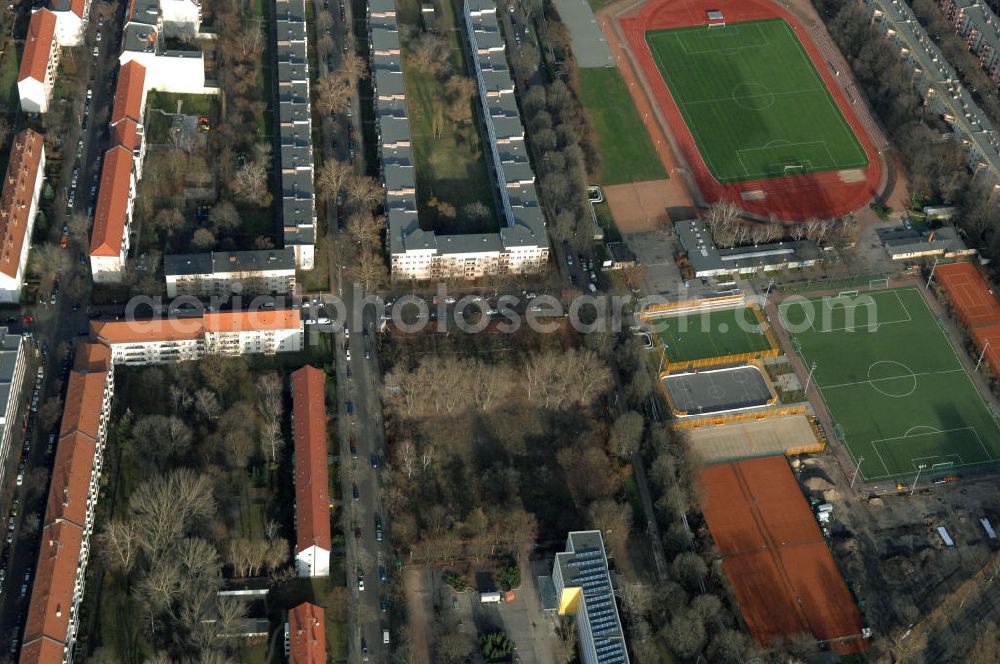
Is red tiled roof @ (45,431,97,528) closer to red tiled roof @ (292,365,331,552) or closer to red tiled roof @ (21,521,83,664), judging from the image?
red tiled roof @ (21,521,83,664)

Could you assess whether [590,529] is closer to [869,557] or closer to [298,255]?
[869,557]

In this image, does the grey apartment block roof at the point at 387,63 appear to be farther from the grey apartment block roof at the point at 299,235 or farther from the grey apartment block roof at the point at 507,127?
the grey apartment block roof at the point at 299,235

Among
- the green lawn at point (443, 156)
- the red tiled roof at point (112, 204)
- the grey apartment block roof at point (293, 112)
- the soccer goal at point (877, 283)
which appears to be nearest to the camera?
the red tiled roof at point (112, 204)

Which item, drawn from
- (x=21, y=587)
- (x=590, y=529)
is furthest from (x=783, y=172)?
(x=21, y=587)

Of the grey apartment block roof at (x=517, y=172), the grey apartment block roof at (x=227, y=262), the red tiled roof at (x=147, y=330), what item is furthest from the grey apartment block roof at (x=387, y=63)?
the red tiled roof at (x=147, y=330)

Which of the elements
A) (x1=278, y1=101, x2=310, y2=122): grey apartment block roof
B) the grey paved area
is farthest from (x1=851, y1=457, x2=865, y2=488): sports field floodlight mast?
(x1=278, y1=101, x2=310, y2=122): grey apartment block roof

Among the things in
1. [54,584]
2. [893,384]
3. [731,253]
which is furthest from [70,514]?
[893,384]
